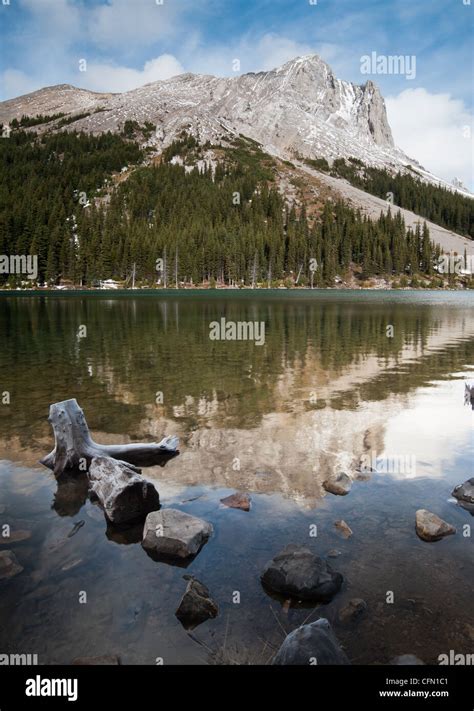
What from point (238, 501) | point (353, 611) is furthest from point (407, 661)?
point (238, 501)

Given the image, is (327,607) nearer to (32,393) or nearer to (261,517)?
(261,517)

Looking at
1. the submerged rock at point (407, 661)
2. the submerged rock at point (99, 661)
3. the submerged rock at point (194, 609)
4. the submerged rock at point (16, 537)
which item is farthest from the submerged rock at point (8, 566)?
the submerged rock at point (407, 661)

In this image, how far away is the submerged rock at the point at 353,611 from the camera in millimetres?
5410

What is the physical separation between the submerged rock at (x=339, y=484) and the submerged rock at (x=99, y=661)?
5208 mm

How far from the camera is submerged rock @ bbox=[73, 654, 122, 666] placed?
4704mm

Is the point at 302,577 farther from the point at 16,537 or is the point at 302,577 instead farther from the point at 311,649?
the point at 16,537

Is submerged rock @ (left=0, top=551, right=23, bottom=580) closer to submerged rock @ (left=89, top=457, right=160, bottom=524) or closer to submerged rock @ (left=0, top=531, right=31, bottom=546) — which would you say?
submerged rock @ (left=0, top=531, right=31, bottom=546)

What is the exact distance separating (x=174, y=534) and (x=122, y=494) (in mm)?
1365

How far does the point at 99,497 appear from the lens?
8.27m

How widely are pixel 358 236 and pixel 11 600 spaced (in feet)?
641

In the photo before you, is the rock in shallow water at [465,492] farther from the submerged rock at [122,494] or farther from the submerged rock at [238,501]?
the submerged rock at [122,494]

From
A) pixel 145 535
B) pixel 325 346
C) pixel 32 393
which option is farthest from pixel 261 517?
pixel 325 346

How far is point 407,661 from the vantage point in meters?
4.65

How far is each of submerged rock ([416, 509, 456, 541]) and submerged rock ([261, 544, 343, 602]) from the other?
195 cm
